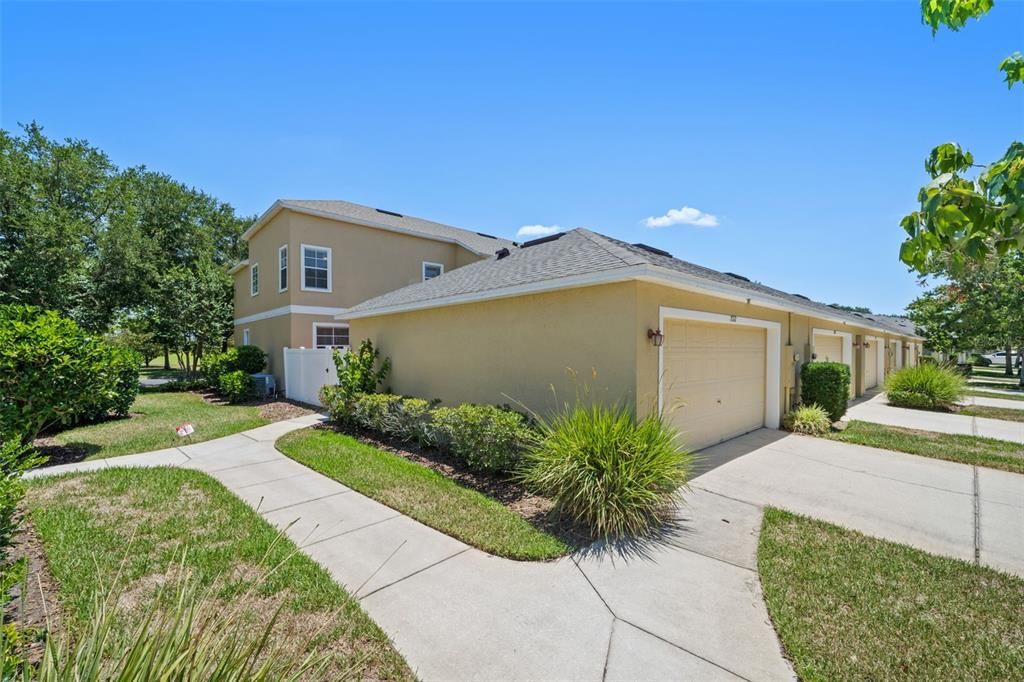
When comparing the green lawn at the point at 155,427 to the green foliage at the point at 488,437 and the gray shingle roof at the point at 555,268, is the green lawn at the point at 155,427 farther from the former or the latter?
the green foliage at the point at 488,437

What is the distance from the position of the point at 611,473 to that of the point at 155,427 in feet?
36.7

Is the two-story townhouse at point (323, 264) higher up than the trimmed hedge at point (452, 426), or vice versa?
the two-story townhouse at point (323, 264)

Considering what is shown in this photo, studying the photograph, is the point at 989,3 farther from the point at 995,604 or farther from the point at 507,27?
the point at 507,27

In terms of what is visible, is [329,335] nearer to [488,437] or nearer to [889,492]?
[488,437]

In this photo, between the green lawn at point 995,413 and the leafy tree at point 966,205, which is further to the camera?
the green lawn at point 995,413

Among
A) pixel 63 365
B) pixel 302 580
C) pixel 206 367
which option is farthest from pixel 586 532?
pixel 206 367

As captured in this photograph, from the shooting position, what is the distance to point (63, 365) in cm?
696

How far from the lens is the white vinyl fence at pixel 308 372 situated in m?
12.8

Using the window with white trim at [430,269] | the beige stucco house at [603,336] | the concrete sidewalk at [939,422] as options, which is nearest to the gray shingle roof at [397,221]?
the window with white trim at [430,269]

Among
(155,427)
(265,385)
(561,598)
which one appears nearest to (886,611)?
(561,598)

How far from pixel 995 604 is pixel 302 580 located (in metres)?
5.83

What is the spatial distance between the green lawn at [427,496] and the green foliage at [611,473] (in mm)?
546

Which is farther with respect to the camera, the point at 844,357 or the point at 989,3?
the point at 844,357

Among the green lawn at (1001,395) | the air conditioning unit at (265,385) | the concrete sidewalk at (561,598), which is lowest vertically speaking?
the green lawn at (1001,395)
